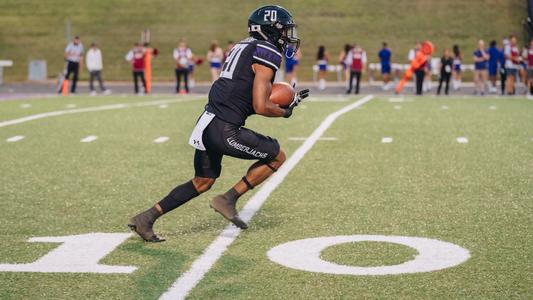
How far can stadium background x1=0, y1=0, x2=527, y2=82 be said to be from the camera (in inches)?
1565

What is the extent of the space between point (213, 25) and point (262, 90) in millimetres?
36133

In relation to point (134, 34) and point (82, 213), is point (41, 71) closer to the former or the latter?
point (134, 34)

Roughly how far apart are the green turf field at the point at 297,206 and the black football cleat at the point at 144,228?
0.32ft

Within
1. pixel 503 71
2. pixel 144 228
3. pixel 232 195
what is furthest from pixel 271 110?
pixel 503 71

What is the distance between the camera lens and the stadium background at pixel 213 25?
3975 cm

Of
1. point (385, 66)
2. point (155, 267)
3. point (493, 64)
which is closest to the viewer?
point (155, 267)

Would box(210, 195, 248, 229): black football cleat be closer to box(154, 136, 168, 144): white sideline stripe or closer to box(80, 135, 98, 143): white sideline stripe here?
box(154, 136, 168, 144): white sideline stripe

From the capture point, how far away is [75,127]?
15625mm

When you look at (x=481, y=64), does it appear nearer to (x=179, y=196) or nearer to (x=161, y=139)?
(x=161, y=139)

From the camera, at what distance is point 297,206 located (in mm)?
7898

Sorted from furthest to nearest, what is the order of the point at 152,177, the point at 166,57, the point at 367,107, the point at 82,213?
1. the point at 166,57
2. the point at 367,107
3. the point at 152,177
4. the point at 82,213

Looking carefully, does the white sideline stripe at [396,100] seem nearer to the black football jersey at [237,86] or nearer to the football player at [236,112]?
the football player at [236,112]

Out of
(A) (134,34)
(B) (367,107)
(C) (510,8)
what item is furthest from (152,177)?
(C) (510,8)

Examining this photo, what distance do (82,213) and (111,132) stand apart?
7301mm
